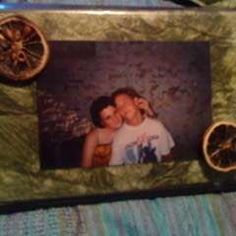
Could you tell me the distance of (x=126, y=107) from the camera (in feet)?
2.10

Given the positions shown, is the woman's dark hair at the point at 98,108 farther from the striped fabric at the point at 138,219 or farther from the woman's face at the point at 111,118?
the striped fabric at the point at 138,219

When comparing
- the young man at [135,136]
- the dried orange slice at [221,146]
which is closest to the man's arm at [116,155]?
the young man at [135,136]

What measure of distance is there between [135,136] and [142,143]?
1 cm

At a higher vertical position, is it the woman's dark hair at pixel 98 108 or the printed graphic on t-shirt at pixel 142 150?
the woman's dark hair at pixel 98 108

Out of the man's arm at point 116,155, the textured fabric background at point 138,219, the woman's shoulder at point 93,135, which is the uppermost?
the woman's shoulder at point 93,135

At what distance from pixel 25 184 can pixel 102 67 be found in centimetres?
17

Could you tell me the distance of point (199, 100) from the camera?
672 millimetres

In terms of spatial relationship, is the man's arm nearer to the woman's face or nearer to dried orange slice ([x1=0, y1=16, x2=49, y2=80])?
the woman's face

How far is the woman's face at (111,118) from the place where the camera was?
632mm

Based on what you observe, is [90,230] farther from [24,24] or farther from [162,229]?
[24,24]

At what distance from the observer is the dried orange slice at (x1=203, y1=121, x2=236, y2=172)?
26.1 inches

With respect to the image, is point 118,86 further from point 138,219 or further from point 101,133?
point 138,219

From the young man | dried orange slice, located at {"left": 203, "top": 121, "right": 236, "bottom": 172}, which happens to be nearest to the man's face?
the young man

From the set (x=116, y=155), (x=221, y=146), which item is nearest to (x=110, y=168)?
(x=116, y=155)
